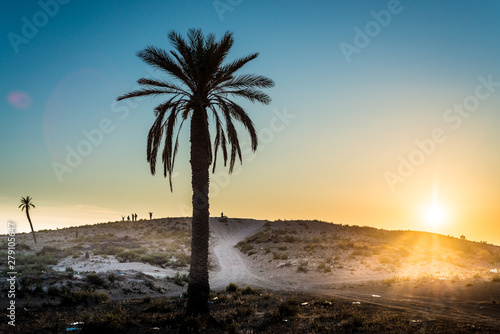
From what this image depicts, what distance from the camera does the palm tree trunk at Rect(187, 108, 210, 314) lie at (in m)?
12.9

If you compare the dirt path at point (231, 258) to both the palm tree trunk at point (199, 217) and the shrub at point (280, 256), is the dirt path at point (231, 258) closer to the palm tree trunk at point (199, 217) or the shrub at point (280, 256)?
the shrub at point (280, 256)

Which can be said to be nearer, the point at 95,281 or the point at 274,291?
the point at 95,281

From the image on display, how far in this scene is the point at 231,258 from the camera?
131 feet

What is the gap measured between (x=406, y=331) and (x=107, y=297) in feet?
47.0

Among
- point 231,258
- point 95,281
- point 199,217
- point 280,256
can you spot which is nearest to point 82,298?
point 95,281

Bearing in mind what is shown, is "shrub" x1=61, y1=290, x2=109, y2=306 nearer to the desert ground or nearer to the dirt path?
the desert ground

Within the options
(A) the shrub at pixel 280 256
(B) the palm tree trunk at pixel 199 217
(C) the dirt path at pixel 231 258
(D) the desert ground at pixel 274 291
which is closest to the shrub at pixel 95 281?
(D) the desert ground at pixel 274 291

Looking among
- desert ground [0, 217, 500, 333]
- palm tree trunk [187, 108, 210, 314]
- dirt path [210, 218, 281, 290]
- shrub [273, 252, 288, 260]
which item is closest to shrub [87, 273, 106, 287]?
desert ground [0, 217, 500, 333]

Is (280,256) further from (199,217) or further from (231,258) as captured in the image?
(199,217)

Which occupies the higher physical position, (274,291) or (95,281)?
(95,281)

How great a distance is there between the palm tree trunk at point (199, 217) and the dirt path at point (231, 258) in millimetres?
9542

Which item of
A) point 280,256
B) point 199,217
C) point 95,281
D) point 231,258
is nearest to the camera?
point 199,217

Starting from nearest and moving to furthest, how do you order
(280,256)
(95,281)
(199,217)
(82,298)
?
(199,217) → (82,298) → (95,281) → (280,256)

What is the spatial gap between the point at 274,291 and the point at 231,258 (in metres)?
20.8
